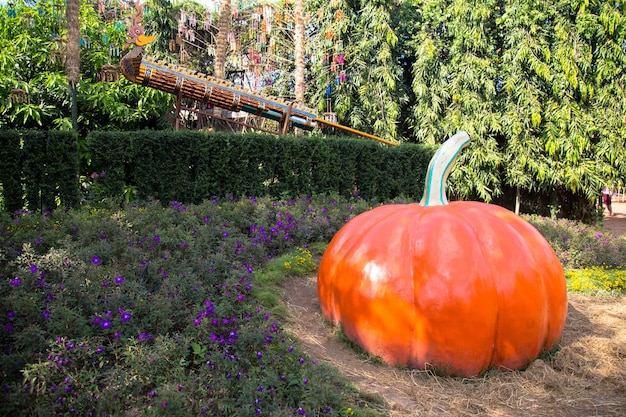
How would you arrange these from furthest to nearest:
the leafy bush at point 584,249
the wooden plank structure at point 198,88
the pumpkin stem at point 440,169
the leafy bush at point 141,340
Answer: the wooden plank structure at point 198,88 → the leafy bush at point 584,249 → the pumpkin stem at point 440,169 → the leafy bush at point 141,340

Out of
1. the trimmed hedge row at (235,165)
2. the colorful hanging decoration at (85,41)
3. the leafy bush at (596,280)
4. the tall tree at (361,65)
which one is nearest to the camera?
the leafy bush at (596,280)

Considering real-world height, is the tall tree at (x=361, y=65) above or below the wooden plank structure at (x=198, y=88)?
above

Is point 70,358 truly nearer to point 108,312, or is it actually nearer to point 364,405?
point 108,312

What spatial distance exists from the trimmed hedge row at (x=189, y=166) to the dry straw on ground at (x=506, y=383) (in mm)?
3931

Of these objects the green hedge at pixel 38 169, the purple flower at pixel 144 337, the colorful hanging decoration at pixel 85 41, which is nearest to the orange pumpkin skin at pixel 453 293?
the purple flower at pixel 144 337

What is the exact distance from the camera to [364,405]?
107 inches

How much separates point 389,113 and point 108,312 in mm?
11602

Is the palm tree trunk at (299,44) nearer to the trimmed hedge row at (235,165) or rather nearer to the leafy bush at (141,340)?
the trimmed hedge row at (235,165)

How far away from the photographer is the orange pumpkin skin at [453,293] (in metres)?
3.11

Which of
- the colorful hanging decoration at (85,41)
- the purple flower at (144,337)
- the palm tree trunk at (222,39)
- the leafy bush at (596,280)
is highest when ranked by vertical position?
the palm tree trunk at (222,39)

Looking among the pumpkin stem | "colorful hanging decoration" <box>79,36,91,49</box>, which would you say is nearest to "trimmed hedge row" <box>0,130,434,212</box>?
the pumpkin stem

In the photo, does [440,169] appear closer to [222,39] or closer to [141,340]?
[141,340]

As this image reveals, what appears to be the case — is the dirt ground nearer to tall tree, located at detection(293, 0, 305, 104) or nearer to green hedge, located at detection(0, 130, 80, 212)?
green hedge, located at detection(0, 130, 80, 212)

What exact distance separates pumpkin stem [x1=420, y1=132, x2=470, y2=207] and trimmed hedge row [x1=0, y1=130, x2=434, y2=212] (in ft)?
13.3
